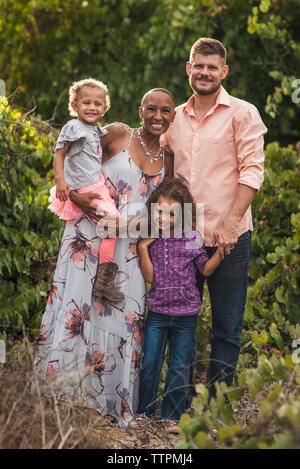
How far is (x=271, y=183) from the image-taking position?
4500 millimetres

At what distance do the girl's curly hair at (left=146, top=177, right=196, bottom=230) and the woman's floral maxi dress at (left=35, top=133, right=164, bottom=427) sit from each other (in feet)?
0.22

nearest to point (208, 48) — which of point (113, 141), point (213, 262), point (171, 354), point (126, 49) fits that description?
point (113, 141)

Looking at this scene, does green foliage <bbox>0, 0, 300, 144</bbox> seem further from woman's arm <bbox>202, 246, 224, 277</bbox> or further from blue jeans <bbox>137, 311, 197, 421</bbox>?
blue jeans <bbox>137, 311, 197, 421</bbox>

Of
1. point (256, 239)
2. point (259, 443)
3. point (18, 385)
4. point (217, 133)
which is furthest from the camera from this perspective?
point (256, 239)

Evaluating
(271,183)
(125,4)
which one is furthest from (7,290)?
(125,4)

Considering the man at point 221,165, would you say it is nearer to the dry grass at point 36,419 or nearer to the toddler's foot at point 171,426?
the toddler's foot at point 171,426

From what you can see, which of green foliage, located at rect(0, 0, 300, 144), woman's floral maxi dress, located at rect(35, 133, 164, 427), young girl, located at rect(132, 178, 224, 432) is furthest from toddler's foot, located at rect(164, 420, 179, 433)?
green foliage, located at rect(0, 0, 300, 144)

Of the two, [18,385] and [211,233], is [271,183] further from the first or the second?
[18,385]

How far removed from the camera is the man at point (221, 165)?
2.82 metres

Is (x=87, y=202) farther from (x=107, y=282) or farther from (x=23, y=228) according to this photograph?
(x=23, y=228)

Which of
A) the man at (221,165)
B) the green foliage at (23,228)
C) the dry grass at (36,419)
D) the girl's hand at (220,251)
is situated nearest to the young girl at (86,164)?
the man at (221,165)

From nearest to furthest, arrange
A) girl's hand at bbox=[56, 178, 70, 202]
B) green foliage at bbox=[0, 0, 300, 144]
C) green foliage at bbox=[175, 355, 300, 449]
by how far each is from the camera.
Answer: green foliage at bbox=[175, 355, 300, 449] → girl's hand at bbox=[56, 178, 70, 202] → green foliage at bbox=[0, 0, 300, 144]

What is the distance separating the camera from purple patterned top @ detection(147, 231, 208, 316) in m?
2.90

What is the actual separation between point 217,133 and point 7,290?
5.40 feet
